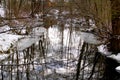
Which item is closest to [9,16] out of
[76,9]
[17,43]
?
[76,9]

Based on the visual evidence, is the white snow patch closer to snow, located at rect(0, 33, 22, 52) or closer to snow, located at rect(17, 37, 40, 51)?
snow, located at rect(17, 37, 40, 51)

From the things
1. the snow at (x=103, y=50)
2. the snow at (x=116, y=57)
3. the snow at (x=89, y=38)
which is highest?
the snow at (x=89, y=38)

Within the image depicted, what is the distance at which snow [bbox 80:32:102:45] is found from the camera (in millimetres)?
6574

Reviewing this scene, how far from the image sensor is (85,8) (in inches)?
320

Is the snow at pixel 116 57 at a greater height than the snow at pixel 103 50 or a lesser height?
lesser

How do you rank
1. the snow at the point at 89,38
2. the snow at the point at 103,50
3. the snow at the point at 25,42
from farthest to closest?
the snow at the point at 89,38 → the snow at the point at 25,42 → the snow at the point at 103,50

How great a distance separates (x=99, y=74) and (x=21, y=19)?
3606mm

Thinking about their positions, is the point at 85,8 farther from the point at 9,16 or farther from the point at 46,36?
the point at 9,16

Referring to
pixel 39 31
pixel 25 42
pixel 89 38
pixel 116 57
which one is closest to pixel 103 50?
pixel 116 57

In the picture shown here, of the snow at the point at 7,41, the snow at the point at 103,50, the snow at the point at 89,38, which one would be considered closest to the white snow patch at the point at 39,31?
the snow at the point at 7,41

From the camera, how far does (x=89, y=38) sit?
A: 6.85 metres

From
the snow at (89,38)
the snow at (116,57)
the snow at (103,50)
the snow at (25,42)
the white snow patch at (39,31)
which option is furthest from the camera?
the white snow patch at (39,31)

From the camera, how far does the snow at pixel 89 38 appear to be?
657 cm

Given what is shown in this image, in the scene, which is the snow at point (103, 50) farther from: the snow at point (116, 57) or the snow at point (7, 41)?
the snow at point (7, 41)
